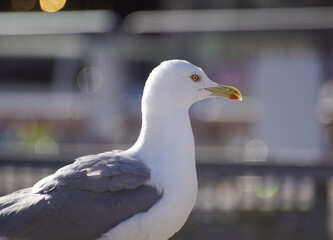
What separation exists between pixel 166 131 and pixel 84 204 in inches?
15.7

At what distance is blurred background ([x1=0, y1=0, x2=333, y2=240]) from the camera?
4.02 m

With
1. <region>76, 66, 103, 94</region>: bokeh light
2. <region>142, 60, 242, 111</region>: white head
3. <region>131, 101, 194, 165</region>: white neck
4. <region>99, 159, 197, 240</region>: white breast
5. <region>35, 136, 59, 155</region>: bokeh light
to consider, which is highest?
<region>142, 60, 242, 111</region>: white head

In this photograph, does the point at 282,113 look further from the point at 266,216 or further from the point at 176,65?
the point at 176,65

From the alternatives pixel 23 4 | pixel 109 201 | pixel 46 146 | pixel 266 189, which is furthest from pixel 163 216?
pixel 23 4

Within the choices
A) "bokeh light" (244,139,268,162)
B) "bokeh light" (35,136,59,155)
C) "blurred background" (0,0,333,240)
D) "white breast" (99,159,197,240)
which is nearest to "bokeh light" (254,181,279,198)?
"blurred background" (0,0,333,240)

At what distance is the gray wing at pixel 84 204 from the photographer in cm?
221

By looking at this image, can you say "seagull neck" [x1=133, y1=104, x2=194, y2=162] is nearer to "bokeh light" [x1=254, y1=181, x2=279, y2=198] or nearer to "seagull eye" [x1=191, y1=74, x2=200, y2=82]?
"seagull eye" [x1=191, y1=74, x2=200, y2=82]

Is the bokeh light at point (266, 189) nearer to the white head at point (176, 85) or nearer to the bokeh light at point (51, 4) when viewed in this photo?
the white head at point (176, 85)

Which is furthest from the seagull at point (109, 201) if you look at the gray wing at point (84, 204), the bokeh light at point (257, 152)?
the bokeh light at point (257, 152)

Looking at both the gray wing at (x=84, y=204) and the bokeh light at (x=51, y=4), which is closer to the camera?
the gray wing at (x=84, y=204)

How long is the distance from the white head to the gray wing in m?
0.29

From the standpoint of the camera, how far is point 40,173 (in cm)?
429

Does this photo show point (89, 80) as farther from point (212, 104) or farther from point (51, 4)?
point (51, 4)

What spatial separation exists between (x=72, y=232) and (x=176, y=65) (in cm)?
70
